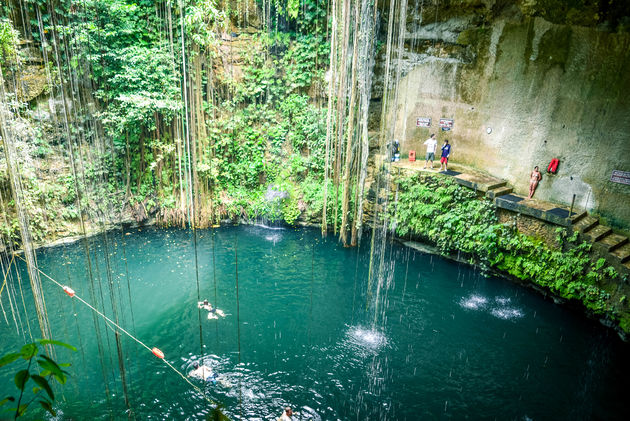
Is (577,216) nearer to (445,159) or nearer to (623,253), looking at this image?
(623,253)

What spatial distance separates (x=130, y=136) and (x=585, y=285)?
12547 mm

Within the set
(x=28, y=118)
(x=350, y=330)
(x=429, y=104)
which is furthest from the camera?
(x=429, y=104)

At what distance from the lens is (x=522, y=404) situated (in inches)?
237

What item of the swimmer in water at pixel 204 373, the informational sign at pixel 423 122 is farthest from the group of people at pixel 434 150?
the swimmer in water at pixel 204 373

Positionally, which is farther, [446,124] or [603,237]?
[446,124]

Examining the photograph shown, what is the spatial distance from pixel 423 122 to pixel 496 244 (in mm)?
4594

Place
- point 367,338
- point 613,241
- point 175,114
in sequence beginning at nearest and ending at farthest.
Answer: point 367,338 < point 613,241 < point 175,114

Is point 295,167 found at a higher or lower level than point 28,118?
lower

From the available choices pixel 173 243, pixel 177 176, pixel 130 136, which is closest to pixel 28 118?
pixel 130 136

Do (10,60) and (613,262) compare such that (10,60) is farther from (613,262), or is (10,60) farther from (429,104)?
(613,262)

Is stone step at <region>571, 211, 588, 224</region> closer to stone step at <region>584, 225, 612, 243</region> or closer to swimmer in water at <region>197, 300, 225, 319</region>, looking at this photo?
stone step at <region>584, 225, 612, 243</region>

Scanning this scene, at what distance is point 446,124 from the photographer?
11.4 meters

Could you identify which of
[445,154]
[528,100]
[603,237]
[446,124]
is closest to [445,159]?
[445,154]

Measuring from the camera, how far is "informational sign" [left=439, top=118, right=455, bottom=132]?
11.3 meters
